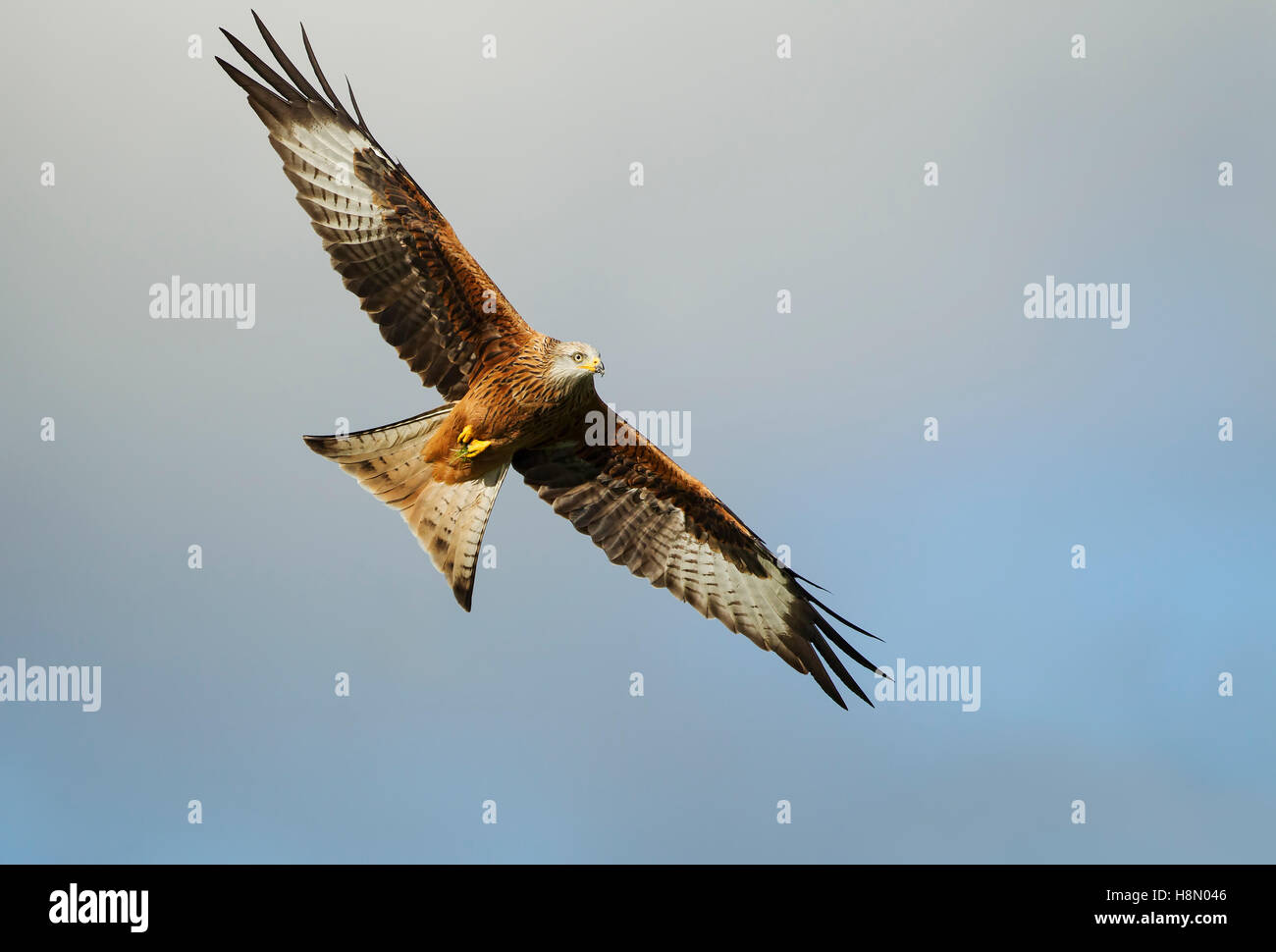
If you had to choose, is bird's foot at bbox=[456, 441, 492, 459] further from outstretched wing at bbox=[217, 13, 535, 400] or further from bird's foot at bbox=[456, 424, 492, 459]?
outstretched wing at bbox=[217, 13, 535, 400]

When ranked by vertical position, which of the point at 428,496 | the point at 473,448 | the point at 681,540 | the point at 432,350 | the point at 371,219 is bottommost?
the point at 681,540

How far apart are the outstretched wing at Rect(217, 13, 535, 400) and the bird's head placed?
405 millimetres

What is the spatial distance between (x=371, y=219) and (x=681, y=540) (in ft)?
11.6

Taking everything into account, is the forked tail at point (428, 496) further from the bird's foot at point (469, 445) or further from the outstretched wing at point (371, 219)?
the outstretched wing at point (371, 219)

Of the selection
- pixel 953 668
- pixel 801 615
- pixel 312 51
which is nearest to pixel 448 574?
pixel 801 615

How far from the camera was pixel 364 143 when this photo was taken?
1070cm

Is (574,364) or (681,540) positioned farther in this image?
(681,540)

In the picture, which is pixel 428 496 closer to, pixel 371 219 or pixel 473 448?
pixel 473 448

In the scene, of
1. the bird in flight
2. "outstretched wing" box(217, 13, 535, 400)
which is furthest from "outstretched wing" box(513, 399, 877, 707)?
"outstretched wing" box(217, 13, 535, 400)

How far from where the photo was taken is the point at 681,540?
38.9 ft

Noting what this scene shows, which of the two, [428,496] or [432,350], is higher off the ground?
[432,350]

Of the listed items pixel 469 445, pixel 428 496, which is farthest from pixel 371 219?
pixel 428 496

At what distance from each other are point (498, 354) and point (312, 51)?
252 cm

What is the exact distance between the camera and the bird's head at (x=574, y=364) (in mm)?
10313
